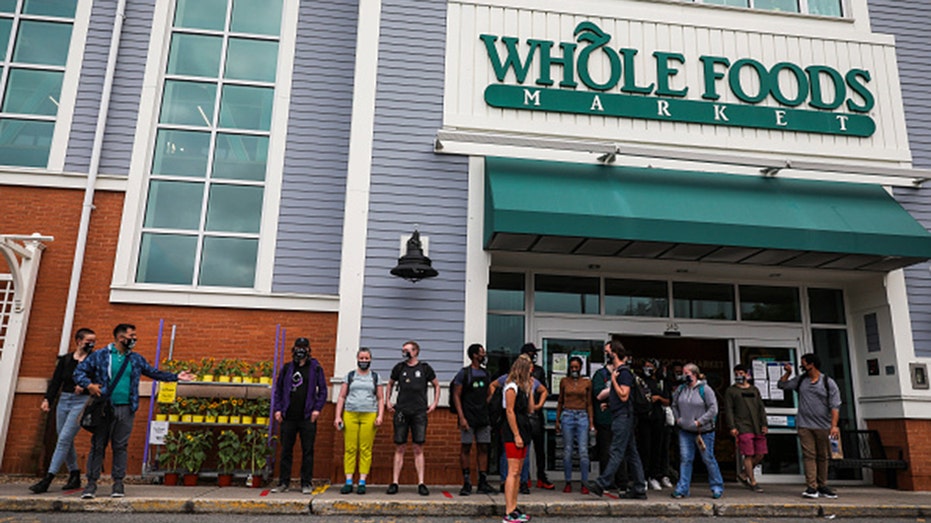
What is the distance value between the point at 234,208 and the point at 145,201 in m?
1.35

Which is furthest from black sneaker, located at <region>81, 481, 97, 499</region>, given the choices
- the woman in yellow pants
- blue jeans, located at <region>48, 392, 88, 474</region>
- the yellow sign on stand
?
the woman in yellow pants

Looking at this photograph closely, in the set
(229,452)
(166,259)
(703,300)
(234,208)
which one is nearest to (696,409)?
(703,300)

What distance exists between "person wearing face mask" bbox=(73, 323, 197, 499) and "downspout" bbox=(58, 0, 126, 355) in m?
2.27

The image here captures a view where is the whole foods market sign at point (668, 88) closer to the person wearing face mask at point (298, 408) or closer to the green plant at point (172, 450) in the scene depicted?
the person wearing face mask at point (298, 408)

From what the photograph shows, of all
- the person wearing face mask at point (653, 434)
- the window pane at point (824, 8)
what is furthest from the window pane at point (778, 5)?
the person wearing face mask at point (653, 434)

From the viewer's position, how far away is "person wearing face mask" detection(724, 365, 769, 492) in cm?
971

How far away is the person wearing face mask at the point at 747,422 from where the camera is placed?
971cm

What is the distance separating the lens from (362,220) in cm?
998

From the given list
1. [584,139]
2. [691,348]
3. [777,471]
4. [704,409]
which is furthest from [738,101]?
[777,471]

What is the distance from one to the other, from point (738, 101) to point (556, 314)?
4.72 metres

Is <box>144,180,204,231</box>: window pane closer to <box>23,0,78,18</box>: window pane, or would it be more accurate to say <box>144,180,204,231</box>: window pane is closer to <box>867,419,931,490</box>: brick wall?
<box>23,0,78,18</box>: window pane

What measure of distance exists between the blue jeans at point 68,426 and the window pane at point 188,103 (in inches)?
191

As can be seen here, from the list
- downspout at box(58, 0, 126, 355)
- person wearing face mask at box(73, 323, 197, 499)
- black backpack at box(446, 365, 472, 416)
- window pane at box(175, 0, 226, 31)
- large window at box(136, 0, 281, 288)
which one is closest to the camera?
person wearing face mask at box(73, 323, 197, 499)

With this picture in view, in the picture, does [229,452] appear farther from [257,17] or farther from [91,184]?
[257,17]
